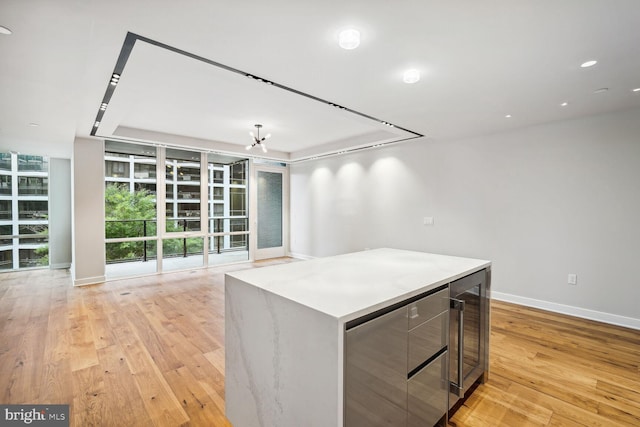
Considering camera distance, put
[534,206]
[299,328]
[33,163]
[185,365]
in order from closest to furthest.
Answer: [299,328]
[185,365]
[534,206]
[33,163]

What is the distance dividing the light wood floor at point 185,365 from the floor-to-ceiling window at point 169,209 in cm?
163

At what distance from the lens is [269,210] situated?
7.66 m

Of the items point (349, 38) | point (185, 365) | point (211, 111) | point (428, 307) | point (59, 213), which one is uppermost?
point (211, 111)

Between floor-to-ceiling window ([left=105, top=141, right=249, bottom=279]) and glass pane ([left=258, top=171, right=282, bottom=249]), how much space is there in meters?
0.50

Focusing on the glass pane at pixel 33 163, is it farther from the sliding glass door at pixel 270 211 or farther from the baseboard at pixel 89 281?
the sliding glass door at pixel 270 211

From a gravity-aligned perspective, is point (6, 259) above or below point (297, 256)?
above

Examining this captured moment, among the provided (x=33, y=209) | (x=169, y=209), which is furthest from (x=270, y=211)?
(x=33, y=209)

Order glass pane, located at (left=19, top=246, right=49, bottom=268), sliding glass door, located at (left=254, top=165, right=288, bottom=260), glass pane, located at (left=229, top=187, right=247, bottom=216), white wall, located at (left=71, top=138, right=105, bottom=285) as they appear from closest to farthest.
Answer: white wall, located at (left=71, top=138, right=105, bottom=285) < glass pane, located at (left=19, top=246, right=49, bottom=268) < glass pane, located at (left=229, top=187, right=247, bottom=216) < sliding glass door, located at (left=254, top=165, right=288, bottom=260)

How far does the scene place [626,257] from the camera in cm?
339

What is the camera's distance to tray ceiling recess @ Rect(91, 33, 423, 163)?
2.64 meters

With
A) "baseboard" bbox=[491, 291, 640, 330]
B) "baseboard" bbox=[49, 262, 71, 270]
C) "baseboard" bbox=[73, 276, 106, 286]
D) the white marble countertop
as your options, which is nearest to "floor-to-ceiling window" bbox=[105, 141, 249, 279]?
→ "baseboard" bbox=[73, 276, 106, 286]

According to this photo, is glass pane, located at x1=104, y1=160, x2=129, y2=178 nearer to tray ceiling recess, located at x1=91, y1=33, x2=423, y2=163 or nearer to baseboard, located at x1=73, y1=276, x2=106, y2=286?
tray ceiling recess, located at x1=91, y1=33, x2=423, y2=163

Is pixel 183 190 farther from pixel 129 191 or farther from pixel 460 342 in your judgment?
pixel 460 342

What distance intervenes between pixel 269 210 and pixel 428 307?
637cm
